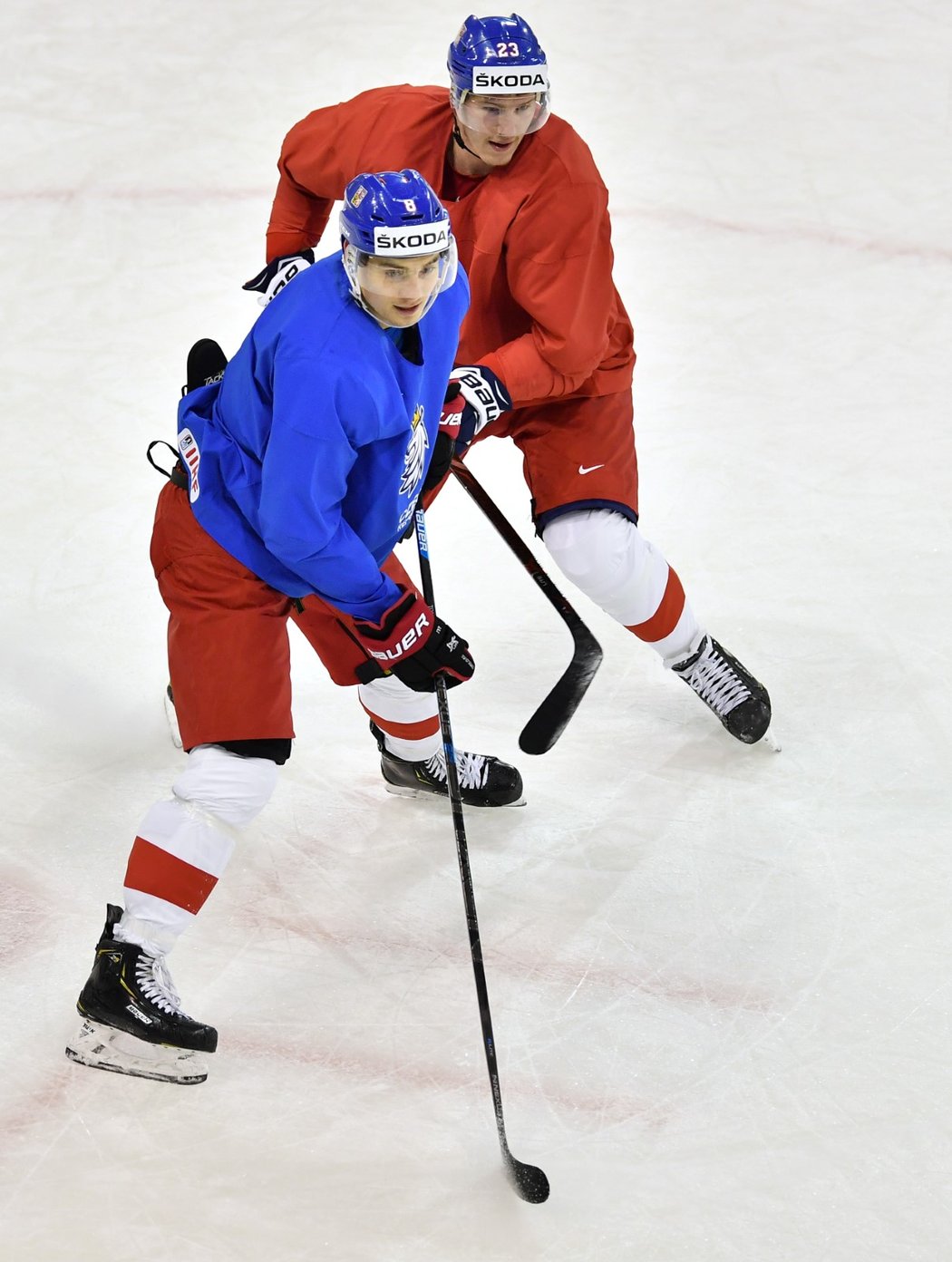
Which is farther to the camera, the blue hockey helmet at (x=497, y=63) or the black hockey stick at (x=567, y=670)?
the black hockey stick at (x=567, y=670)

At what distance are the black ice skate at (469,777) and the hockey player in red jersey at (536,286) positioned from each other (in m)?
0.36

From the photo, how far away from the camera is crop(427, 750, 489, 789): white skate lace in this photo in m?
2.62

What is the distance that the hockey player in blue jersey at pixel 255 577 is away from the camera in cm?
187

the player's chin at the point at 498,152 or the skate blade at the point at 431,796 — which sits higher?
the player's chin at the point at 498,152

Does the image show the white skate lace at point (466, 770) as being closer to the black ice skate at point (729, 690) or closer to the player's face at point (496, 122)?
the black ice skate at point (729, 690)

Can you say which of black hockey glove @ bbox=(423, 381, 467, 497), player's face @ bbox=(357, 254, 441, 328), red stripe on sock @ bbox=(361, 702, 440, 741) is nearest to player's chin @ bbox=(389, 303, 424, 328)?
player's face @ bbox=(357, 254, 441, 328)

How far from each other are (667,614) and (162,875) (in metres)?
1.08

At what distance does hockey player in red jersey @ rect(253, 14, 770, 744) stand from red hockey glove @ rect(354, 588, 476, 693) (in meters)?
0.48

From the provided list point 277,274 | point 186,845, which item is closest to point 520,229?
point 277,274

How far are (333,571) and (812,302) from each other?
8.26 feet

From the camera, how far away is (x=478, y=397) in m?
2.39

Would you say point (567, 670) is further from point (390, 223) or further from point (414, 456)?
point (390, 223)

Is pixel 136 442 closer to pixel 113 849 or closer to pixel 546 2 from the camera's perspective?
pixel 113 849

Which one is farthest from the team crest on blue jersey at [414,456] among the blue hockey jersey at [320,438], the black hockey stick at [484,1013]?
the black hockey stick at [484,1013]
